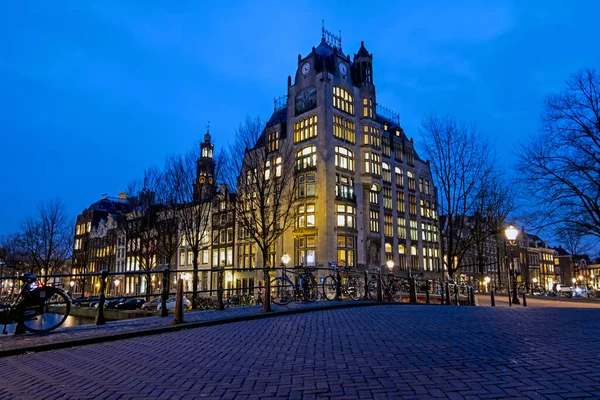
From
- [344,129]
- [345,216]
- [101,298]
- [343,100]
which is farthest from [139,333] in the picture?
[343,100]

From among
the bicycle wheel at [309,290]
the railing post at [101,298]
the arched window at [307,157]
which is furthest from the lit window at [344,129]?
the railing post at [101,298]

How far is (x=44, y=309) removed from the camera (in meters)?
9.66

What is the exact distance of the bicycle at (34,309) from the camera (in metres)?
9.20

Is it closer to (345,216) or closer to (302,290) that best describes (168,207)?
(345,216)

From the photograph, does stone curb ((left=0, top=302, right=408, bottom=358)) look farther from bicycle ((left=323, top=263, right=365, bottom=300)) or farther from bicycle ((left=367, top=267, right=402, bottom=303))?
bicycle ((left=367, top=267, right=402, bottom=303))

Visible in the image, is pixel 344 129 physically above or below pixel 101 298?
Answer: above

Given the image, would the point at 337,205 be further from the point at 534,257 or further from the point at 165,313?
the point at 534,257

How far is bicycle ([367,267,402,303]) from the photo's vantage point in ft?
62.6

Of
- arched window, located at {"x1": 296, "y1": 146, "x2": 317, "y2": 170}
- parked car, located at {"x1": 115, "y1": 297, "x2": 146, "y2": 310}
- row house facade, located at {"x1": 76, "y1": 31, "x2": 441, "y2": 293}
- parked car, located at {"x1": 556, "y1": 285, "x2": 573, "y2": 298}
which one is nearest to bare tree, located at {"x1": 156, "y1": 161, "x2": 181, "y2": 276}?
row house facade, located at {"x1": 76, "y1": 31, "x2": 441, "y2": 293}

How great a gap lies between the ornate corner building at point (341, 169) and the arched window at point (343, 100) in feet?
0.38

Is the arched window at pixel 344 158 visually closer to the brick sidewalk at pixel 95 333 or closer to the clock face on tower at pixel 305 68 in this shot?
the clock face on tower at pixel 305 68

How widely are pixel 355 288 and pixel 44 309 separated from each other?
505 inches

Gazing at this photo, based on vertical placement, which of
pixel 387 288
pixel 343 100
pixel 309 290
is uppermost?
pixel 343 100

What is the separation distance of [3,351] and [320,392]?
6.28 meters
